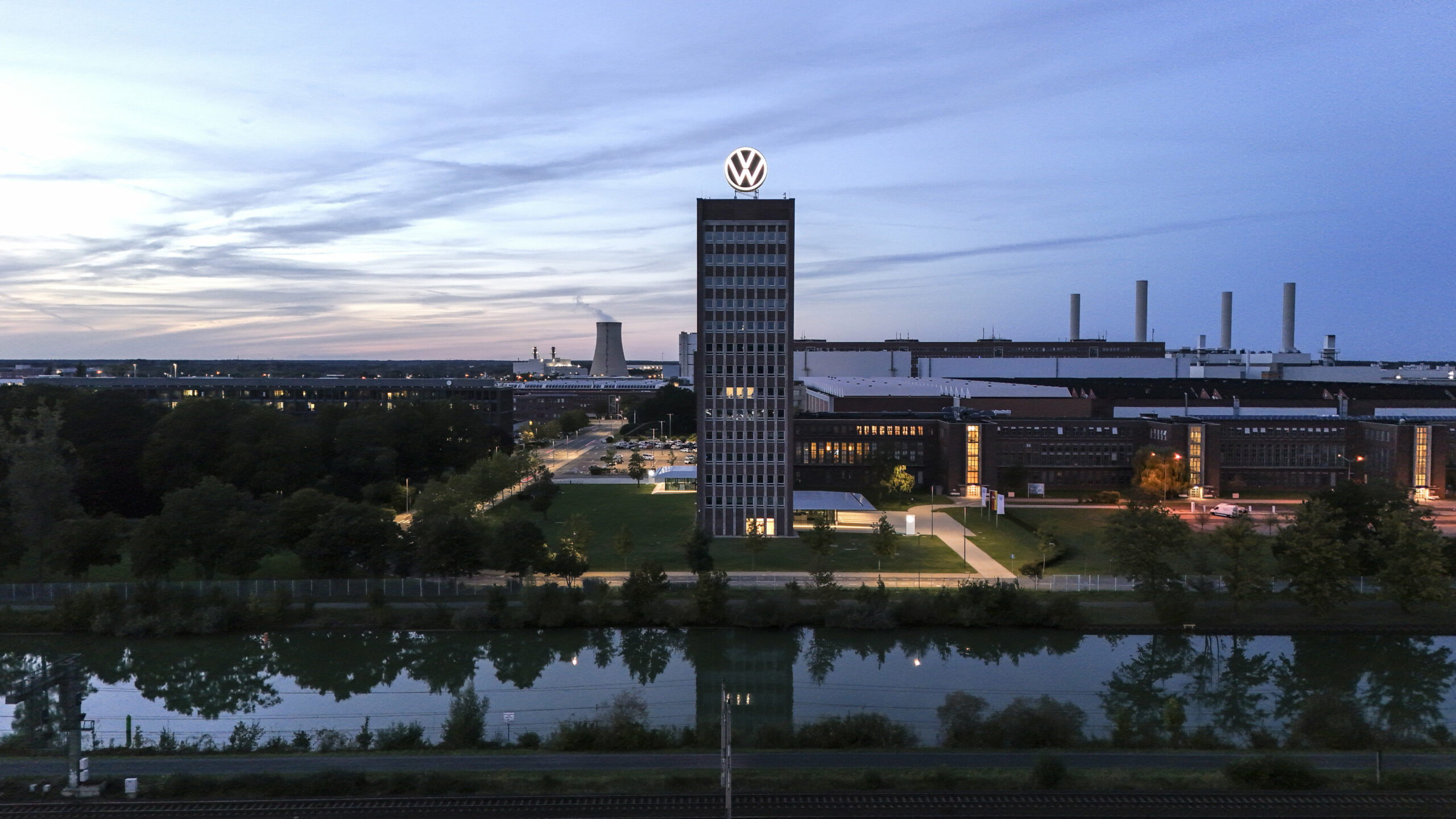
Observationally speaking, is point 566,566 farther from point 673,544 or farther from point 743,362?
point 743,362

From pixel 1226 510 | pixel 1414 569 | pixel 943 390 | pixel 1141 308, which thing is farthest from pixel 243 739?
pixel 1141 308

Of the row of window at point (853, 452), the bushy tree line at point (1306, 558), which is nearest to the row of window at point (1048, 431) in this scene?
the row of window at point (853, 452)

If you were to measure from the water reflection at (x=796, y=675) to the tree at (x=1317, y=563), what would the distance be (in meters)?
1.83

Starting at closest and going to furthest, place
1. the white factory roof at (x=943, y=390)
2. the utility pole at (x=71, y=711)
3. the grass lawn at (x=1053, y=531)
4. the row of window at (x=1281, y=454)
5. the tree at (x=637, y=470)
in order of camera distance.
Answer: the utility pole at (x=71, y=711), the grass lawn at (x=1053, y=531), the row of window at (x=1281, y=454), the tree at (x=637, y=470), the white factory roof at (x=943, y=390)

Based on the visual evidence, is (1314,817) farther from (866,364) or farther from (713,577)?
(866,364)

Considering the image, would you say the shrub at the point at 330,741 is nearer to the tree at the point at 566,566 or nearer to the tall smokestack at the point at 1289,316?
the tree at the point at 566,566

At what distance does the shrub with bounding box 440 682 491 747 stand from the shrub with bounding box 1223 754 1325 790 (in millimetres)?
19150

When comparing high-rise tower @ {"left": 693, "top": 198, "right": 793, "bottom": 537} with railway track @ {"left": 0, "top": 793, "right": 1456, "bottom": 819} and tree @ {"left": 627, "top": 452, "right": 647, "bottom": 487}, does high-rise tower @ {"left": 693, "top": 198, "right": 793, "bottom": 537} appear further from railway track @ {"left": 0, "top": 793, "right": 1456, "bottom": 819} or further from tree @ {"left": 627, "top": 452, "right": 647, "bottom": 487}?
railway track @ {"left": 0, "top": 793, "right": 1456, "bottom": 819}

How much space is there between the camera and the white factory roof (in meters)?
101

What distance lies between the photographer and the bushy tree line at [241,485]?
39875mm

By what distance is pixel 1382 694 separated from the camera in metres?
31.2

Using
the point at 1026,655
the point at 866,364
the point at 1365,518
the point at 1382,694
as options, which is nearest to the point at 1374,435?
the point at 1365,518

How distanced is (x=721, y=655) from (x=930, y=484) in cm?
4560

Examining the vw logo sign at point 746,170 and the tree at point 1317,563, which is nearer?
the tree at point 1317,563
